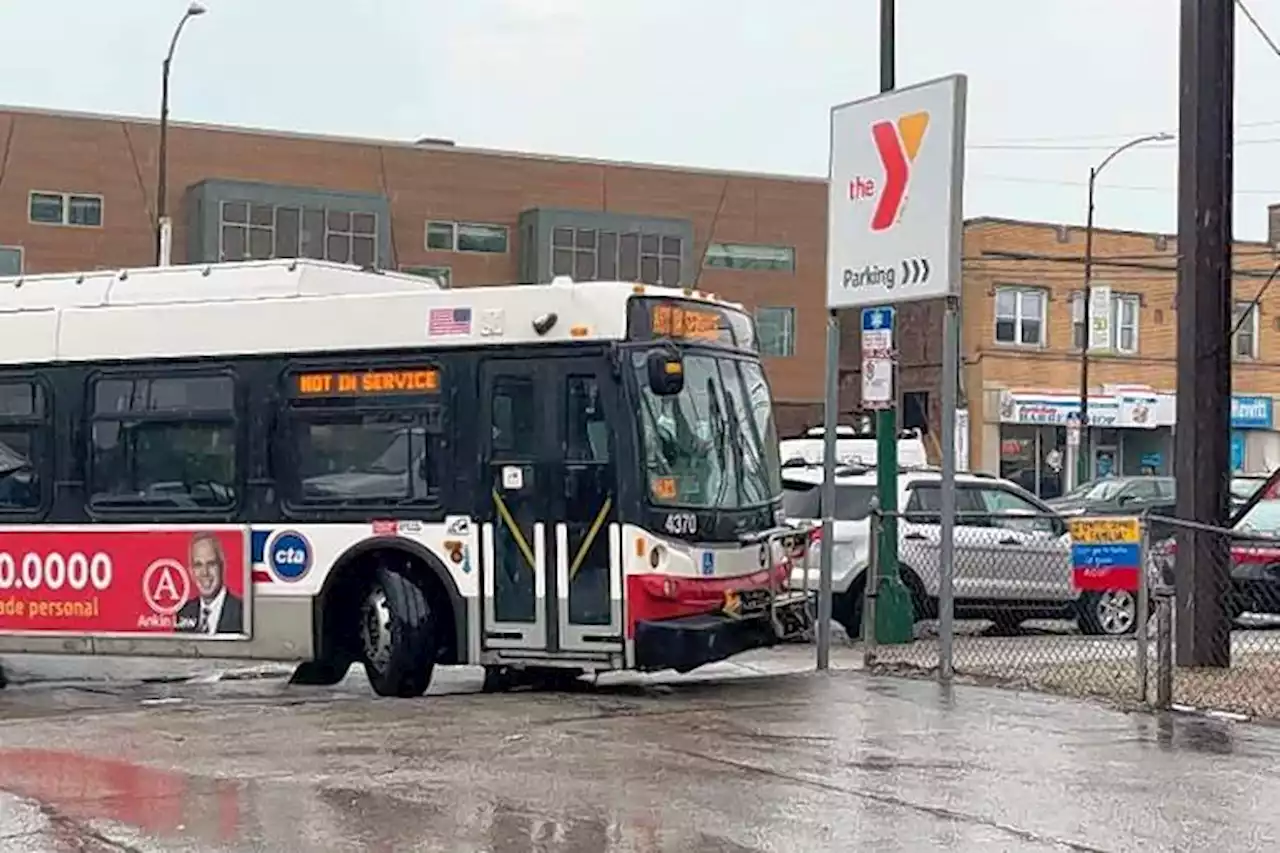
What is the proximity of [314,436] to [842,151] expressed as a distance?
15.6ft

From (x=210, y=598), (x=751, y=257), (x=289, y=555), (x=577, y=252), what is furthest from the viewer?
(x=751, y=257)

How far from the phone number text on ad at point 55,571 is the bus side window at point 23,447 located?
1.31ft

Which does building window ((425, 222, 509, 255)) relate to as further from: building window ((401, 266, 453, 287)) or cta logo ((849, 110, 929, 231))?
cta logo ((849, 110, 929, 231))

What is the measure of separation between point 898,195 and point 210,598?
5.98 metres

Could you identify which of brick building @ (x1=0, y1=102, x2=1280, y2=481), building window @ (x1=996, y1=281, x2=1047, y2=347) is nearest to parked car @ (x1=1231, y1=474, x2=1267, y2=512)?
brick building @ (x1=0, y1=102, x2=1280, y2=481)

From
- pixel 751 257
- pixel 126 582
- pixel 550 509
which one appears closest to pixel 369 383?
pixel 550 509

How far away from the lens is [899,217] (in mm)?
14648

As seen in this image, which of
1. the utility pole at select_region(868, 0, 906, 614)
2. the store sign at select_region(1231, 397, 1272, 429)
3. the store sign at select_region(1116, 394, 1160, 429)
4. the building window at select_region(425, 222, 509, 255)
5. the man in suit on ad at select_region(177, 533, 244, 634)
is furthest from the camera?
the building window at select_region(425, 222, 509, 255)

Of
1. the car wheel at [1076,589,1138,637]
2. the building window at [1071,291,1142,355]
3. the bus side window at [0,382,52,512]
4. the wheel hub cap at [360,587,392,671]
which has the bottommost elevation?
the car wheel at [1076,589,1138,637]

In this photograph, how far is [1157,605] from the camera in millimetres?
12461

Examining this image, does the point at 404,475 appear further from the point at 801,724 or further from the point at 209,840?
the point at 209,840

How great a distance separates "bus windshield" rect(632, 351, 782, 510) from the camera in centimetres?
1297

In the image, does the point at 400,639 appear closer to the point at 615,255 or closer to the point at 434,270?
the point at 434,270

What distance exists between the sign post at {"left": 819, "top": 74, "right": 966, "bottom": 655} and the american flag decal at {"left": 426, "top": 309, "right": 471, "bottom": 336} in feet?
10.3
